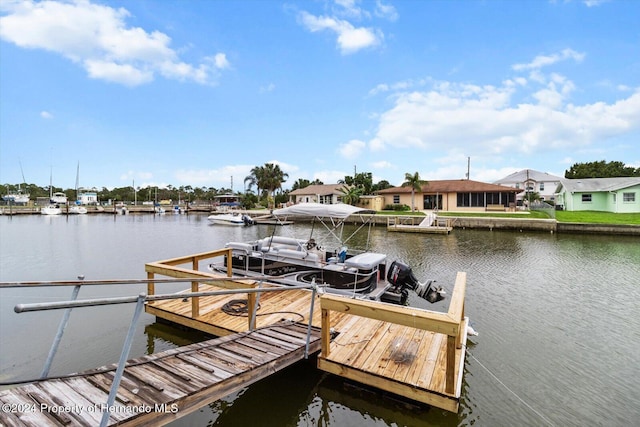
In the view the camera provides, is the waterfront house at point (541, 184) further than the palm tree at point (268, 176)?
No

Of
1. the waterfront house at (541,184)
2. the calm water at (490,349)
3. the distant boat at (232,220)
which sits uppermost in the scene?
the waterfront house at (541,184)

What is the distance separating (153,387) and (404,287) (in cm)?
634

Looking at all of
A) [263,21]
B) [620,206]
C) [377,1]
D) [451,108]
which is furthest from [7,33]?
[620,206]

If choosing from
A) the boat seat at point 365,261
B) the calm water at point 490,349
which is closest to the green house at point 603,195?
the calm water at point 490,349

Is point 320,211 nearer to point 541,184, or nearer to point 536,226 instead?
point 536,226

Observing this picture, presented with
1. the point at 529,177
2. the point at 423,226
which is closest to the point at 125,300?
the point at 423,226

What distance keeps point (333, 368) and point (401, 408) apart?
109 centimetres

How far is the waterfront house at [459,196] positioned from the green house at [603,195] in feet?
19.9

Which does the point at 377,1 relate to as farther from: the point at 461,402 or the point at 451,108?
the point at 461,402

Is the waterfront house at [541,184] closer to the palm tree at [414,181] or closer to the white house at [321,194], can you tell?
the palm tree at [414,181]

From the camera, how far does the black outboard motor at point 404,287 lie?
7.39 metres

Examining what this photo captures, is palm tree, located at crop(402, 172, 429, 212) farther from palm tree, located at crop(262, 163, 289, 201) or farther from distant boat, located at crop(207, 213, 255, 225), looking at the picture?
palm tree, located at crop(262, 163, 289, 201)

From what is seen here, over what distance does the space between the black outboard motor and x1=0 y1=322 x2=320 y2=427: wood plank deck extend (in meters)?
4.25

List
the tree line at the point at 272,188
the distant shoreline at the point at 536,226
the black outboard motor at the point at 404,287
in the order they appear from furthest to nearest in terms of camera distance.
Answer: the tree line at the point at 272,188
the distant shoreline at the point at 536,226
the black outboard motor at the point at 404,287
